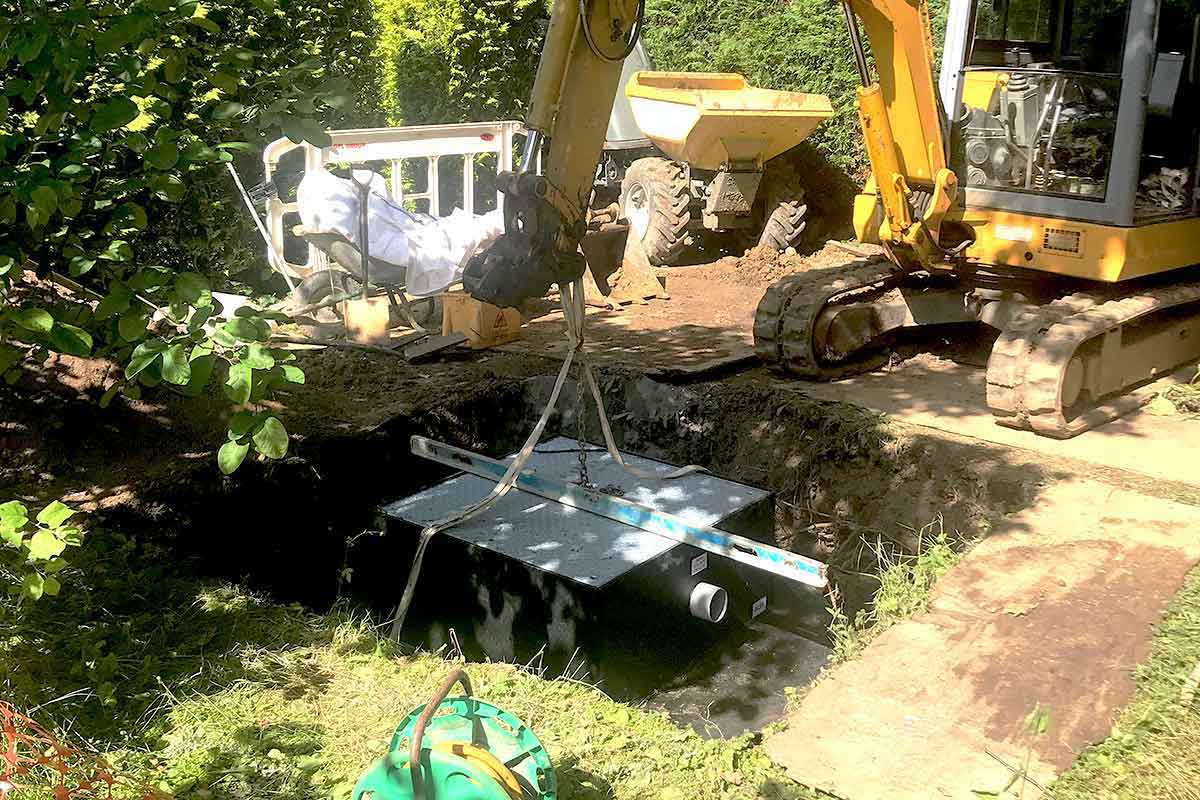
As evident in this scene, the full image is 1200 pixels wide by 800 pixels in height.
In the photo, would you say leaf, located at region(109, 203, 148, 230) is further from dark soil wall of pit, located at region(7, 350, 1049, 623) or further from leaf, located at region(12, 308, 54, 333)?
dark soil wall of pit, located at region(7, 350, 1049, 623)

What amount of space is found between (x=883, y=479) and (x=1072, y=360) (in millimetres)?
1366

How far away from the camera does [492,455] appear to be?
24.7ft

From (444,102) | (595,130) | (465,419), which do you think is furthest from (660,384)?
(444,102)

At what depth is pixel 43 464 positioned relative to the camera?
6.03 metres

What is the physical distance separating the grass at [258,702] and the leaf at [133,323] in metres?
1.42

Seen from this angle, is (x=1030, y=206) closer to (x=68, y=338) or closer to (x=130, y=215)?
(x=130, y=215)

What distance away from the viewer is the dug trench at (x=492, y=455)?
5.59 meters

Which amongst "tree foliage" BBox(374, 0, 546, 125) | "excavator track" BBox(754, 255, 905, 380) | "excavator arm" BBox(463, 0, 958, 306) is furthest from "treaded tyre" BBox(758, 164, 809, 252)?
"excavator arm" BBox(463, 0, 958, 306)

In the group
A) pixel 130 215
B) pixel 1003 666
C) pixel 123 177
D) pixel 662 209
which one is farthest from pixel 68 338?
pixel 662 209

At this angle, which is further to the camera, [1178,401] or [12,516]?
[1178,401]

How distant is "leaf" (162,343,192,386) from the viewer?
2.69 meters

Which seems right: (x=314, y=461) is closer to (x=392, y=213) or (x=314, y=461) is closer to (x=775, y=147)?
(x=392, y=213)

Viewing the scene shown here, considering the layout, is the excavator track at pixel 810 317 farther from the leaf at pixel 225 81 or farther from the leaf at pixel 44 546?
the leaf at pixel 44 546

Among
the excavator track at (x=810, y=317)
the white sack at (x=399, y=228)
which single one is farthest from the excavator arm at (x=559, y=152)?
the white sack at (x=399, y=228)
